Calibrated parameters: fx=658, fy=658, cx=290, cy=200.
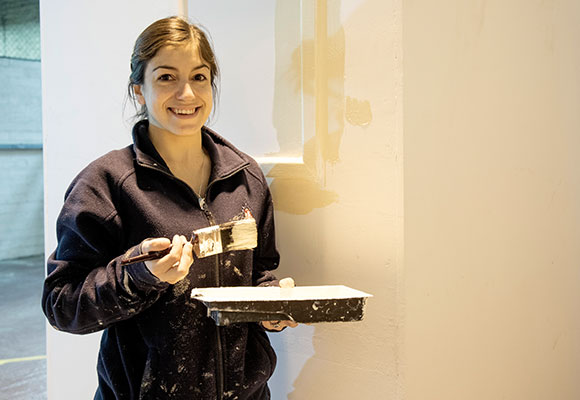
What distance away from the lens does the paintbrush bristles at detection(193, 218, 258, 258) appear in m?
1.20

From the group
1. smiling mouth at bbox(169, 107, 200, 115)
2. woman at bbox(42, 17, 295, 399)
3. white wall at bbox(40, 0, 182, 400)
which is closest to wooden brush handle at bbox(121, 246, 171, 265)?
woman at bbox(42, 17, 295, 399)

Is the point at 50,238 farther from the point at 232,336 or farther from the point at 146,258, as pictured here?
the point at 146,258

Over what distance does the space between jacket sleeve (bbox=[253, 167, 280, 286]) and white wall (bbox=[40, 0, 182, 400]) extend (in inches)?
20.9

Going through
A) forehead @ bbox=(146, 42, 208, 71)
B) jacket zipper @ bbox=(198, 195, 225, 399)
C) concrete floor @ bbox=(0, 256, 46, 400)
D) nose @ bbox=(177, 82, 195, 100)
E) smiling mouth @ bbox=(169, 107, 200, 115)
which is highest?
forehead @ bbox=(146, 42, 208, 71)

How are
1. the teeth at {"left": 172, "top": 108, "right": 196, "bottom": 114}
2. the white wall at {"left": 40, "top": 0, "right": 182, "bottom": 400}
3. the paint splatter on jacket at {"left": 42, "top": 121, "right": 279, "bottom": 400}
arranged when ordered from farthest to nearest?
the white wall at {"left": 40, "top": 0, "right": 182, "bottom": 400} → the teeth at {"left": 172, "top": 108, "right": 196, "bottom": 114} → the paint splatter on jacket at {"left": 42, "top": 121, "right": 279, "bottom": 400}

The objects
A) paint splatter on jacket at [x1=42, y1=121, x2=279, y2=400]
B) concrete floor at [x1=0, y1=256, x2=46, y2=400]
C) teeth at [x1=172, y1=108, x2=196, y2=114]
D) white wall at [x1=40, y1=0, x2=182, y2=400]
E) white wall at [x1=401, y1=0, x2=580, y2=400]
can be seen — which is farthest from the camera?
concrete floor at [x1=0, y1=256, x2=46, y2=400]

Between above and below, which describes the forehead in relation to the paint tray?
above

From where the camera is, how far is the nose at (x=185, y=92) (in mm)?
1325

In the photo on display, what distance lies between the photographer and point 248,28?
1639 mm

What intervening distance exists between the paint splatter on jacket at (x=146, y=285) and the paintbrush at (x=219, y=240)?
79mm

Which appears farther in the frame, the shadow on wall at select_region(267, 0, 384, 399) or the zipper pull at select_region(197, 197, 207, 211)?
the shadow on wall at select_region(267, 0, 384, 399)

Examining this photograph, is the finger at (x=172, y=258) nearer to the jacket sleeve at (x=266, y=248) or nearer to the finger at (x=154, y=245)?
the finger at (x=154, y=245)

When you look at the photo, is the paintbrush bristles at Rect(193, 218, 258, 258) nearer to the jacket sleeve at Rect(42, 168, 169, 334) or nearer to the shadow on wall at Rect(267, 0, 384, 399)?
Answer: the jacket sleeve at Rect(42, 168, 169, 334)

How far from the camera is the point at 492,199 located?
172cm
